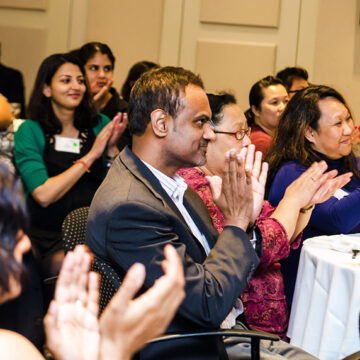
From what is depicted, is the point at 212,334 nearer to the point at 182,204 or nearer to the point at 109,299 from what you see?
the point at 109,299

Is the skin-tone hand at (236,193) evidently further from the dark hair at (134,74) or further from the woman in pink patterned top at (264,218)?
the dark hair at (134,74)

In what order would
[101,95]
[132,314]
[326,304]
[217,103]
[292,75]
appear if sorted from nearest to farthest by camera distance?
1. [132,314]
2. [326,304]
3. [217,103]
4. [101,95]
5. [292,75]

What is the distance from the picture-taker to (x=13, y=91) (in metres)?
5.15

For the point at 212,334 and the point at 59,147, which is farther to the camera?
the point at 59,147

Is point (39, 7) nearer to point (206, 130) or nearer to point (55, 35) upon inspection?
point (55, 35)

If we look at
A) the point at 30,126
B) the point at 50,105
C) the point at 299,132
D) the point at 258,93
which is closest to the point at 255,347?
the point at 299,132

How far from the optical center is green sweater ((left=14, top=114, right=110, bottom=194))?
3.36 metres

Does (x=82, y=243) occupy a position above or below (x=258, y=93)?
A: below

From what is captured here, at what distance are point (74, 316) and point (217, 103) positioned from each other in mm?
1795

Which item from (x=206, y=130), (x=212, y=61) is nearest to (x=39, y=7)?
(x=212, y=61)

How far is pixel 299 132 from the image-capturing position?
3.02 meters

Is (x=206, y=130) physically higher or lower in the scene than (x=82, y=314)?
higher

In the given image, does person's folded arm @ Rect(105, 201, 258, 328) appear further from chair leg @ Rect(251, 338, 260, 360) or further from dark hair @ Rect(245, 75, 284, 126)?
dark hair @ Rect(245, 75, 284, 126)

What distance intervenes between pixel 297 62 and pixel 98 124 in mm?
2386
